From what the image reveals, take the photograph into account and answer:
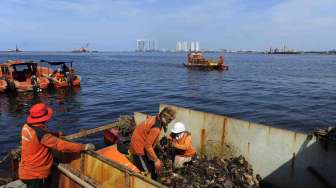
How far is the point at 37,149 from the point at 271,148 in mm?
5341

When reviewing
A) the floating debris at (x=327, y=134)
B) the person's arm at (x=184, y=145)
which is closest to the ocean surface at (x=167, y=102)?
the person's arm at (x=184, y=145)

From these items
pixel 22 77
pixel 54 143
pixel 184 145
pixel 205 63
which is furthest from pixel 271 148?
pixel 205 63

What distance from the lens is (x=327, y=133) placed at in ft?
21.3

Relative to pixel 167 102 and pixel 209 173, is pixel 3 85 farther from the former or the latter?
pixel 209 173

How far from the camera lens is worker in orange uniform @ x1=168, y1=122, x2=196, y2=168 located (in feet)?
23.6

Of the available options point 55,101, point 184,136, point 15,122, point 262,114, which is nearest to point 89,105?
point 55,101

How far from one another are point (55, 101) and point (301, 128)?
19.5 meters

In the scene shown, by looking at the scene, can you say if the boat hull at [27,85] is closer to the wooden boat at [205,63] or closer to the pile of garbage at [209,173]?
the pile of garbage at [209,173]

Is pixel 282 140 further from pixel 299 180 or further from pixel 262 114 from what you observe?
pixel 262 114

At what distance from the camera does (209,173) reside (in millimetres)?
6840

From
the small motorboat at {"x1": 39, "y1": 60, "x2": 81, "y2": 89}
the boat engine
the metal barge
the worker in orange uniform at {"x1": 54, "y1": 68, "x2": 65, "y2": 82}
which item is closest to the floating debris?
the metal barge

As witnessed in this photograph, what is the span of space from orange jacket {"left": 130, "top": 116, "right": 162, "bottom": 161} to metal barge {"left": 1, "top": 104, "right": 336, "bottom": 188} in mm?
665

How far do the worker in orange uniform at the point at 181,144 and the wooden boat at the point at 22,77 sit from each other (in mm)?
24059

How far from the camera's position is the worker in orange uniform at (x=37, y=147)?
476 centimetres
